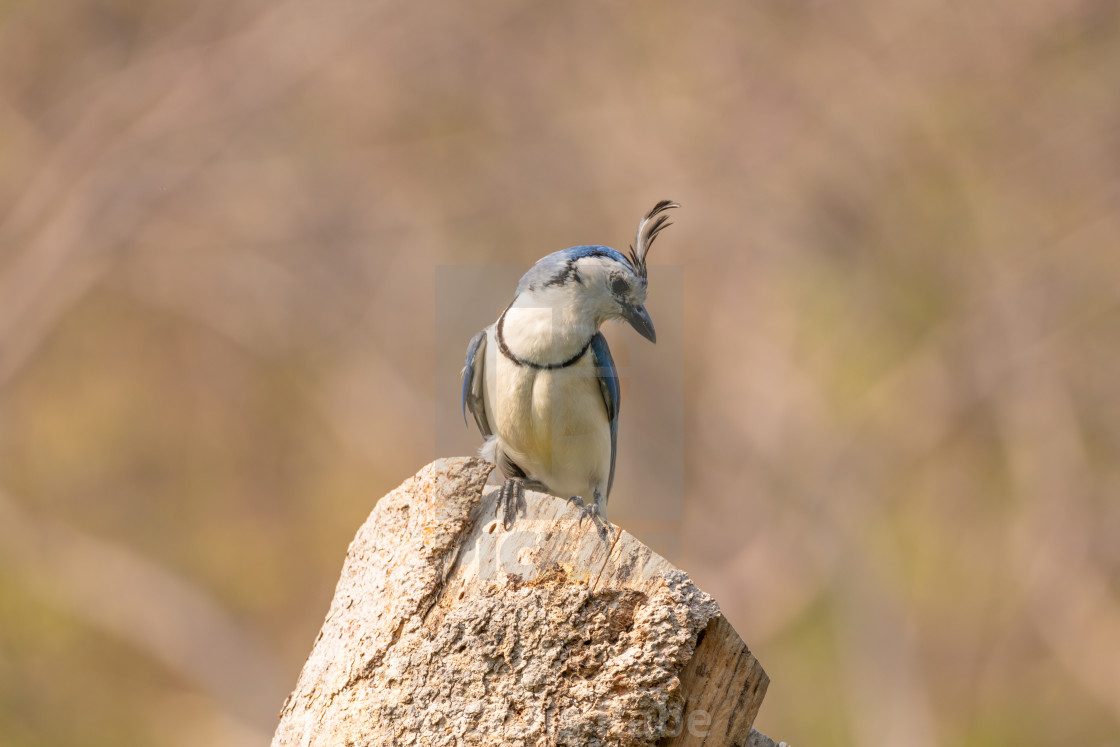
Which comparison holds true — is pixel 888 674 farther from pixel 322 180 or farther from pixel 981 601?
pixel 322 180

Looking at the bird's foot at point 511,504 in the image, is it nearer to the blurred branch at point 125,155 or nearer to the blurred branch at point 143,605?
the blurred branch at point 143,605

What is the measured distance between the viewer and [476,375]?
2.48m

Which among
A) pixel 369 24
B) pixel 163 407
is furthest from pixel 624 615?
pixel 369 24

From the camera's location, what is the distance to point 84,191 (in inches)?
222

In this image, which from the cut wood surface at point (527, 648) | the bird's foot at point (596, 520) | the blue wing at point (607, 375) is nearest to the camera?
the cut wood surface at point (527, 648)

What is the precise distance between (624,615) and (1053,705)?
417cm

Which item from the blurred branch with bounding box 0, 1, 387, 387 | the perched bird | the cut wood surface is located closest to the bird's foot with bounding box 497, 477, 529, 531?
the cut wood surface

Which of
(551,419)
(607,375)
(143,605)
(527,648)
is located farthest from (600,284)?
(143,605)

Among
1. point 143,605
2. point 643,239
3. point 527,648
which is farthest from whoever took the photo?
point 143,605

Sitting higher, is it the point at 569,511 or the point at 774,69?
the point at 774,69

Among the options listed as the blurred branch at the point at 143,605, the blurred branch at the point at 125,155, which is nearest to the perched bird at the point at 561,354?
the blurred branch at the point at 143,605

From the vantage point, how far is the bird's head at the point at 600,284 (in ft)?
7.48

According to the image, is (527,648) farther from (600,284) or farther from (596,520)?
(600,284)

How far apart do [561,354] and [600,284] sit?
0.21 m
